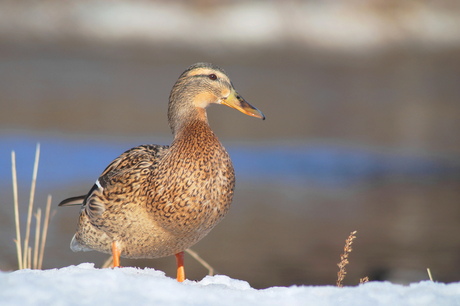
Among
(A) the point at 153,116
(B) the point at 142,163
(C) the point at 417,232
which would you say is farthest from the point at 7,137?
(B) the point at 142,163

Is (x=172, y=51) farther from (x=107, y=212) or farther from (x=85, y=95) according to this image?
(x=107, y=212)

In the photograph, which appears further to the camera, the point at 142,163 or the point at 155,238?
the point at 142,163

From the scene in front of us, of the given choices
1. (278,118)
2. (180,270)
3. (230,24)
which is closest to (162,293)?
(180,270)

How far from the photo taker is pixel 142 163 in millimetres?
4359

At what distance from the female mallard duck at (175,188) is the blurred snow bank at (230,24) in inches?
740

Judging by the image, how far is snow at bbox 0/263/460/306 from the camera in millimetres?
2420

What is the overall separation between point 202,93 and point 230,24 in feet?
65.8

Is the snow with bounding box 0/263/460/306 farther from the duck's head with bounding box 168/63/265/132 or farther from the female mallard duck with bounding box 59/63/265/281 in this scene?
the duck's head with bounding box 168/63/265/132

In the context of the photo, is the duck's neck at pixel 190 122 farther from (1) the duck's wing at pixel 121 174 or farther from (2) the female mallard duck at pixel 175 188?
(1) the duck's wing at pixel 121 174

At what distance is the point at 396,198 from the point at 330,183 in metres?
1.03

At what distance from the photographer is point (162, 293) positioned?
98.7 inches

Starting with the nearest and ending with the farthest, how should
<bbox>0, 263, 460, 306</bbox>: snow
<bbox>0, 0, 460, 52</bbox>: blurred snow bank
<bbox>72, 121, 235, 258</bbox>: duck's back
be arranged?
<bbox>0, 263, 460, 306</bbox>: snow
<bbox>72, 121, 235, 258</bbox>: duck's back
<bbox>0, 0, 460, 52</bbox>: blurred snow bank

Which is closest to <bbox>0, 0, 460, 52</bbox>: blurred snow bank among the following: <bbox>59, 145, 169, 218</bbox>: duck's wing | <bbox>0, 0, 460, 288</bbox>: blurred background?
<bbox>0, 0, 460, 288</bbox>: blurred background

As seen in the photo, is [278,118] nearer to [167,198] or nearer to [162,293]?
[167,198]
